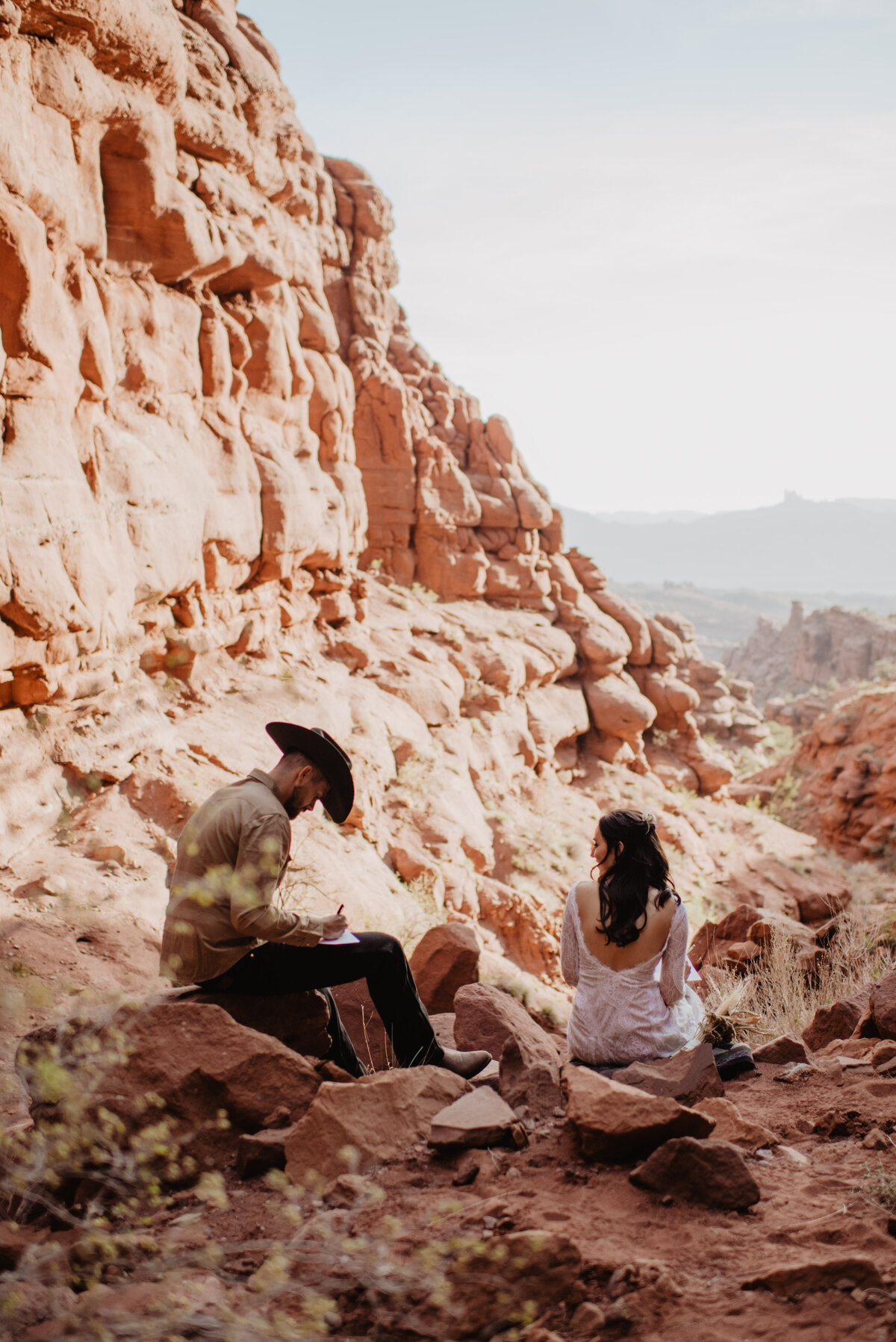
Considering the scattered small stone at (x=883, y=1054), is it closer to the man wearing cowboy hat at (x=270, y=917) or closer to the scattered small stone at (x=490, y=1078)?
the scattered small stone at (x=490, y=1078)

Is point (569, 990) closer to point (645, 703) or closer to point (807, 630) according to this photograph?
point (645, 703)

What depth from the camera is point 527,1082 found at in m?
3.54

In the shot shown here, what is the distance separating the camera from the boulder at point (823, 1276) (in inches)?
85.4

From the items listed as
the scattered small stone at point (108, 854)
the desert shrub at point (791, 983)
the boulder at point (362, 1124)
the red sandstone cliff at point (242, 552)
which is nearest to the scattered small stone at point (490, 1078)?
the boulder at point (362, 1124)

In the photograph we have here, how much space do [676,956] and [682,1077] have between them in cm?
57

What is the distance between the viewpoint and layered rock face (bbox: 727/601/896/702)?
47.7 meters

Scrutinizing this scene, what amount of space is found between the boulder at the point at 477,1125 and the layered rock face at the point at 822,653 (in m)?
40.1

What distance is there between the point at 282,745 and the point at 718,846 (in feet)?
54.2

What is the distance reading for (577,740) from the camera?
805 inches

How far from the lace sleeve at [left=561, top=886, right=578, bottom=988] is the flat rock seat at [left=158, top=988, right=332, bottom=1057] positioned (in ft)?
4.01

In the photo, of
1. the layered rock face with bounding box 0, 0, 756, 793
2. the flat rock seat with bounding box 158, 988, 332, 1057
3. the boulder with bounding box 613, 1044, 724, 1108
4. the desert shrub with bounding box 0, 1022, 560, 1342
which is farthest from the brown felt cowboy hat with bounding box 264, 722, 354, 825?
the layered rock face with bounding box 0, 0, 756, 793

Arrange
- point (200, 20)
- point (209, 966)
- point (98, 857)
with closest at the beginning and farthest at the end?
point (209, 966), point (98, 857), point (200, 20)

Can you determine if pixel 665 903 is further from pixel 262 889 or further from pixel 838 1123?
pixel 262 889

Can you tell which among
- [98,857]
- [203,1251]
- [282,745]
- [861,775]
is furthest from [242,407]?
[861,775]
